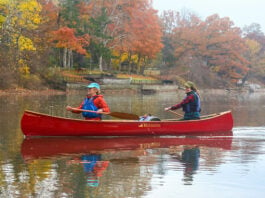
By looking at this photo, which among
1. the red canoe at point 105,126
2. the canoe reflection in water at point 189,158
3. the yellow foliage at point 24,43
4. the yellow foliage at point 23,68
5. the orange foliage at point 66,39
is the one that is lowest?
the canoe reflection in water at point 189,158

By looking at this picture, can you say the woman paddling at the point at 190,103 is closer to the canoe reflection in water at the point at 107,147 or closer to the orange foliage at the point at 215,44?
the canoe reflection in water at the point at 107,147

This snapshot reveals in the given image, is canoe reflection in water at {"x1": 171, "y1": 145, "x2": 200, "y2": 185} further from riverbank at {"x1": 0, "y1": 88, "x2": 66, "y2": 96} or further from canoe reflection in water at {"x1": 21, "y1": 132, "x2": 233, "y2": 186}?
riverbank at {"x1": 0, "y1": 88, "x2": 66, "y2": 96}

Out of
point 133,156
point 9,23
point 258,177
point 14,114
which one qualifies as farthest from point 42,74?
point 258,177

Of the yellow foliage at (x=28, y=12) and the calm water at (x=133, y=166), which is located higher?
the yellow foliage at (x=28, y=12)

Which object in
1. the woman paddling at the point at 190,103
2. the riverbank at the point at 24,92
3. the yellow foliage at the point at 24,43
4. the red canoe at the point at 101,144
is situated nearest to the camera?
the red canoe at the point at 101,144

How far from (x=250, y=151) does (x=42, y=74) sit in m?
36.7

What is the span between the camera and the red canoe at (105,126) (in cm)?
1374

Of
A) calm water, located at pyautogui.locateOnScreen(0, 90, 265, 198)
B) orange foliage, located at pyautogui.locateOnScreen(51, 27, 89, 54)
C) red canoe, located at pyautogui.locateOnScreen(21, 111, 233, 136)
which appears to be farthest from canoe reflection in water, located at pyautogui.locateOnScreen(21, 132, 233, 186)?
orange foliage, located at pyautogui.locateOnScreen(51, 27, 89, 54)

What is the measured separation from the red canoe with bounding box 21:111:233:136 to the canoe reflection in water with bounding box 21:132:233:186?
0.19m

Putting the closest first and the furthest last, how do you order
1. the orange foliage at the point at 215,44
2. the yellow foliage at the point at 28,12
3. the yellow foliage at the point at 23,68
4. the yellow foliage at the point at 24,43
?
the yellow foliage at the point at 28,12 → the yellow foliage at the point at 24,43 → the yellow foliage at the point at 23,68 → the orange foliage at the point at 215,44

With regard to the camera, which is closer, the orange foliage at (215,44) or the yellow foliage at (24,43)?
the yellow foliage at (24,43)

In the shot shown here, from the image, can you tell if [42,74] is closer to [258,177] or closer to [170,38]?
[170,38]

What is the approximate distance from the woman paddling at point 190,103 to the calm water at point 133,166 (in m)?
1.10

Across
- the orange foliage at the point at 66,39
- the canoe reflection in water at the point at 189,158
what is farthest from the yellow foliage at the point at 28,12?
the canoe reflection in water at the point at 189,158
